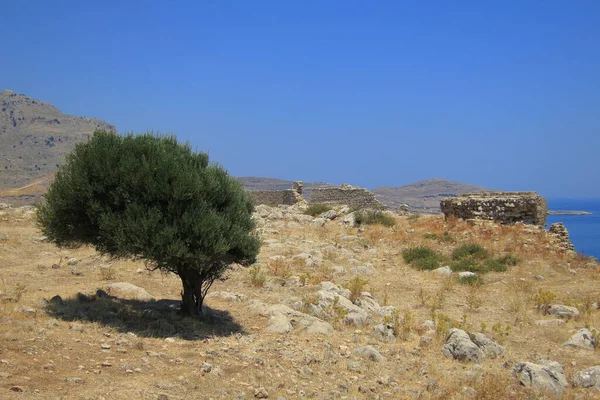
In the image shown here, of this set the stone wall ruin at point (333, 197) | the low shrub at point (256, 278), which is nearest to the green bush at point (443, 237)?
the low shrub at point (256, 278)

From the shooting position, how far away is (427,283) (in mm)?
14711

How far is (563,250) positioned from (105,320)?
50.6 feet

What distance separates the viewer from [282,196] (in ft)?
124

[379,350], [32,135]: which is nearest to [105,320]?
[379,350]

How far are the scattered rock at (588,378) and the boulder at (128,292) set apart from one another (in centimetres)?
802

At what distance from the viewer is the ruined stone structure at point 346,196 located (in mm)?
32500

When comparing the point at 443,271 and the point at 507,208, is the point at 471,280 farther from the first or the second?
the point at 507,208

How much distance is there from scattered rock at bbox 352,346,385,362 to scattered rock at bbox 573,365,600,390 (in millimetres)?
2963

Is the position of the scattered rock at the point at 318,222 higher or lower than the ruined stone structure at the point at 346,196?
lower

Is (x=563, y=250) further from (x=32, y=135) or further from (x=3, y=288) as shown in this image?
(x=32, y=135)

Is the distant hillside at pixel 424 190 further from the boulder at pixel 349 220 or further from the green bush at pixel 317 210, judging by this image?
the boulder at pixel 349 220

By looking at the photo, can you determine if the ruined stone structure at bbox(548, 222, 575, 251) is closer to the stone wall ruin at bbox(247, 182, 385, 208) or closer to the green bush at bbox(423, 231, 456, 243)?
the green bush at bbox(423, 231, 456, 243)

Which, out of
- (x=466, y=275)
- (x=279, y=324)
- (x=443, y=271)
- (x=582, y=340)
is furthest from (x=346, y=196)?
(x=279, y=324)

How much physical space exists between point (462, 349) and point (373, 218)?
50.3 feet
